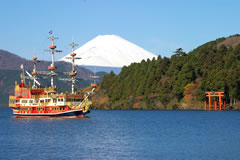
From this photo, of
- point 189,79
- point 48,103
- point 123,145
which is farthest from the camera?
point 189,79

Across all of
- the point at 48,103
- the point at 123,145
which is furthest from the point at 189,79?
the point at 123,145

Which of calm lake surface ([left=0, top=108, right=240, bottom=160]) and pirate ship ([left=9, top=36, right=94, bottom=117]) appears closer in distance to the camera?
calm lake surface ([left=0, top=108, right=240, bottom=160])

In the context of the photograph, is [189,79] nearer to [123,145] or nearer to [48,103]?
[48,103]

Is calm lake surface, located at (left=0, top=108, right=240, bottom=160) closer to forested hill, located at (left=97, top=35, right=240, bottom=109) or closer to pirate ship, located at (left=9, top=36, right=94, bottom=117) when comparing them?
pirate ship, located at (left=9, top=36, right=94, bottom=117)

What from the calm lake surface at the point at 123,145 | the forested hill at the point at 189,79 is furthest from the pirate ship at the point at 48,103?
the forested hill at the point at 189,79

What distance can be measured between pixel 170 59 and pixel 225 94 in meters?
43.0

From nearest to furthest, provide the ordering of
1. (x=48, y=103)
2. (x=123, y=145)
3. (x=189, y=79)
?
(x=123, y=145) < (x=48, y=103) < (x=189, y=79)

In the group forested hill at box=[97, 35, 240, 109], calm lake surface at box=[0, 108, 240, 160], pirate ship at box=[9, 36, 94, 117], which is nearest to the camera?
calm lake surface at box=[0, 108, 240, 160]

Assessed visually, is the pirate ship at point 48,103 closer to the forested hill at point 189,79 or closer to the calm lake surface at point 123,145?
the calm lake surface at point 123,145

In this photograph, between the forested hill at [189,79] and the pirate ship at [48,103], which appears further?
the forested hill at [189,79]

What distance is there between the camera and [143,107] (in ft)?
643

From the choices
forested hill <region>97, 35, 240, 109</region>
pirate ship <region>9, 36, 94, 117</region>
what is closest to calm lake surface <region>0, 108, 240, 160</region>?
→ pirate ship <region>9, 36, 94, 117</region>

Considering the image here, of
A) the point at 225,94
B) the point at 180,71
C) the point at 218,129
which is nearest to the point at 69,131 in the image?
the point at 218,129

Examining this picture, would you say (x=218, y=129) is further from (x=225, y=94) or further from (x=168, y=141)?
(x=225, y=94)
